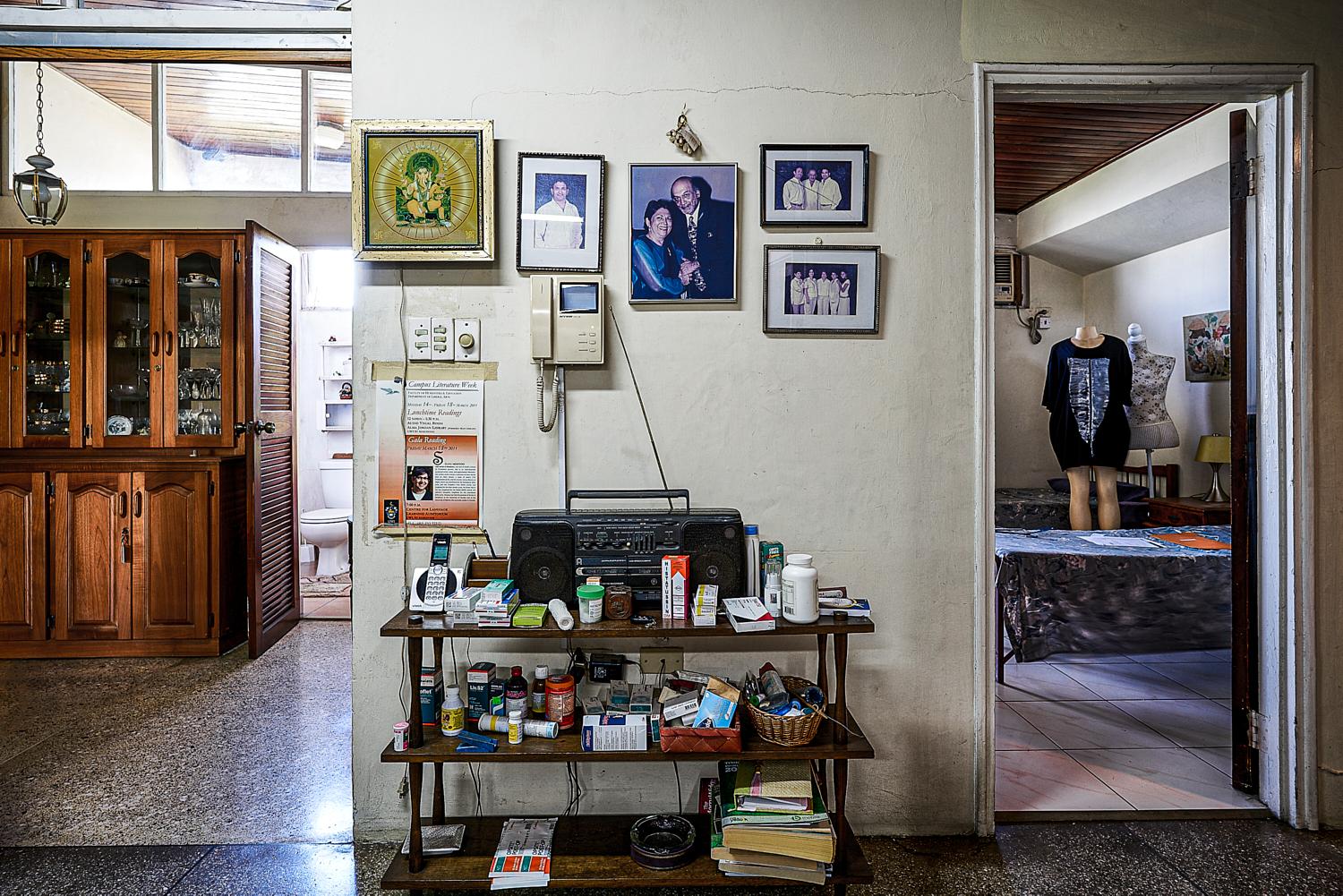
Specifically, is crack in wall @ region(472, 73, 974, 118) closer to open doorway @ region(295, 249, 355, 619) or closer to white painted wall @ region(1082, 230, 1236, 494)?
white painted wall @ region(1082, 230, 1236, 494)

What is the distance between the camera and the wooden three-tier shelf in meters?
1.70

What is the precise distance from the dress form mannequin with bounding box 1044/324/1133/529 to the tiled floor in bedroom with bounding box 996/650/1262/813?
0.80 meters

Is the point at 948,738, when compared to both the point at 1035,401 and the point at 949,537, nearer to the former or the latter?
the point at 949,537

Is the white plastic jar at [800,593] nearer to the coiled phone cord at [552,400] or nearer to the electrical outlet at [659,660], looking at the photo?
the electrical outlet at [659,660]

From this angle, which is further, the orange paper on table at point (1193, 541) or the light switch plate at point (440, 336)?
the orange paper on table at point (1193, 541)

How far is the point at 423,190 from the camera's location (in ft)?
6.45

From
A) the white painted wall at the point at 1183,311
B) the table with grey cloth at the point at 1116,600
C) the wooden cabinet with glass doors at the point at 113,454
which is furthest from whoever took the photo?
the white painted wall at the point at 1183,311

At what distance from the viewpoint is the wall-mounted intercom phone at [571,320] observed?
196 cm

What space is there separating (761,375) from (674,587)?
642 millimetres

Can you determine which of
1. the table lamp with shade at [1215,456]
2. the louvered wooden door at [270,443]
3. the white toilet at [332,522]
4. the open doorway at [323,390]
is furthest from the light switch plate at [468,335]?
the table lamp with shade at [1215,456]

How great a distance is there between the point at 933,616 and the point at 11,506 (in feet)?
13.4

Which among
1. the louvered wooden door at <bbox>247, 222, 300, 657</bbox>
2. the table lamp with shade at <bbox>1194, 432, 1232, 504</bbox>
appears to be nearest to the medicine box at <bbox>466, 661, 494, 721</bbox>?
the louvered wooden door at <bbox>247, 222, 300, 657</bbox>

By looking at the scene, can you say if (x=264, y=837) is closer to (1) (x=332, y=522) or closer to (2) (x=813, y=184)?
(2) (x=813, y=184)

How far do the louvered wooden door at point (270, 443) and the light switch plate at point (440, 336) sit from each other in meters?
2.06
